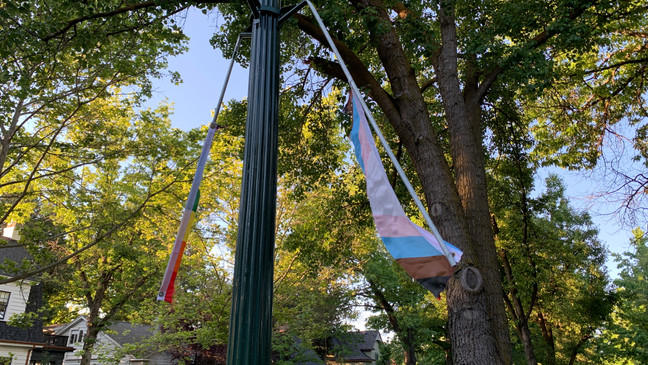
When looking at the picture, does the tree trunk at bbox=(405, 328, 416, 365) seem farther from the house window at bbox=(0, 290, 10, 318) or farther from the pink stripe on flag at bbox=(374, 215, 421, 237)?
the pink stripe on flag at bbox=(374, 215, 421, 237)

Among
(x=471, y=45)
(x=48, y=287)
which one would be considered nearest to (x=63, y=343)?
(x=48, y=287)

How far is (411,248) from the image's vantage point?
310 cm

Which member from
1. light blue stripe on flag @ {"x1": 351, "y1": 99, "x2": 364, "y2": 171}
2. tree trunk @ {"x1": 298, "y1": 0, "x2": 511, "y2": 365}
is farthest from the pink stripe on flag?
tree trunk @ {"x1": 298, "y1": 0, "x2": 511, "y2": 365}

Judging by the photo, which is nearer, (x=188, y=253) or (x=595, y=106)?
(x=595, y=106)

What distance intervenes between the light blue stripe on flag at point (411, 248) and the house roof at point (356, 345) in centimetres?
2393

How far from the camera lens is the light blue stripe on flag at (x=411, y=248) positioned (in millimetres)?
3070

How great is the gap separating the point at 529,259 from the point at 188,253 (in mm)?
12090

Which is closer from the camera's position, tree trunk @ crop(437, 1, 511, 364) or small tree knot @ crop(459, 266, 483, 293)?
small tree knot @ crop(459, 266, 483, 293)

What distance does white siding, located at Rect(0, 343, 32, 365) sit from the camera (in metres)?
18.9

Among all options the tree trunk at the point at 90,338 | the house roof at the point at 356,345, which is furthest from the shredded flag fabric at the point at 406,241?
the house roof at the point at 356,345

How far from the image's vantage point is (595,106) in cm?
1150

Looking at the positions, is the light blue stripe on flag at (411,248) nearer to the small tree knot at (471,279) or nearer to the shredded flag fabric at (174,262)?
the shredded flag fabric at (174,262)

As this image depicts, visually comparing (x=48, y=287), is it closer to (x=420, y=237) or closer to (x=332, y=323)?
(x=332, y=323)

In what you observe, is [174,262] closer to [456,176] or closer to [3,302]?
[456,176]
